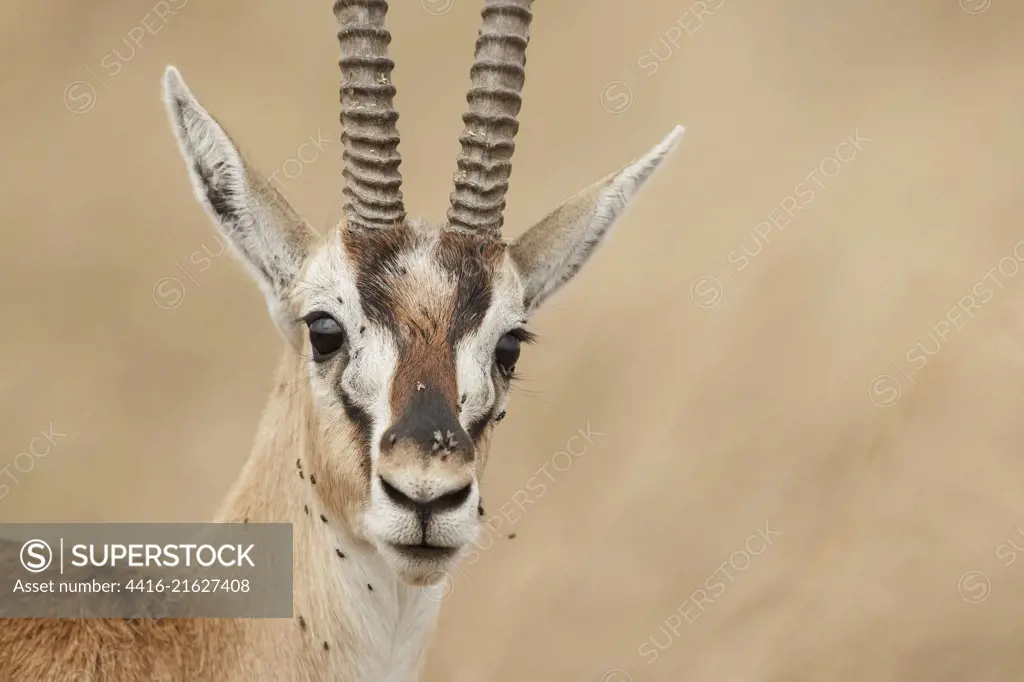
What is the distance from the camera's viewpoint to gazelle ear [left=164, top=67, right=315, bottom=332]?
4.11 meters

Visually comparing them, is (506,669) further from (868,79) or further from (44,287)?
(868,79)

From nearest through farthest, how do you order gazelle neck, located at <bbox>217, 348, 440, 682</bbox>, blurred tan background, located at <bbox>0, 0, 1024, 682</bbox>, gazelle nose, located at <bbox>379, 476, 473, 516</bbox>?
gazelle nose, located at <bbox>379, 476, 473, 516</bbox>
gazelle neck, located at <bbox>217, 348, 440, 682</bbox>
blurred tan background, located at <bbox>0, 0, 1024, 682</bbox>

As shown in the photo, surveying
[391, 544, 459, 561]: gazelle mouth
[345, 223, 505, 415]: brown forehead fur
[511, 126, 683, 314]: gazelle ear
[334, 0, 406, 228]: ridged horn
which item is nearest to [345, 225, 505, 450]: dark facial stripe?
[345, 223, 505, 415]: brown forehead fur

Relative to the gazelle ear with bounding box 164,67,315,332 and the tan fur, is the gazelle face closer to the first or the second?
the gazelle ear with bounding box 164,67,315,332

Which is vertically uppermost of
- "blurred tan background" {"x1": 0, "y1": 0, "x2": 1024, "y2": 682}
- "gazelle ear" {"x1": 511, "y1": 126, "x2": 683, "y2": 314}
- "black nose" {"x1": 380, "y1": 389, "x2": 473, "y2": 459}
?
"gazelle ear" {"x1": 511, "y1": 126, "x2": 683, "y2": 314}

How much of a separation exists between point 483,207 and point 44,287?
8260 millimetres

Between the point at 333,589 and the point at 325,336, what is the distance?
1.05 meters

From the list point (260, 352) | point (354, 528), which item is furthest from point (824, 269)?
point (354, 528)

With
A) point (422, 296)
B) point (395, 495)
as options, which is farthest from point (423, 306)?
point (395, 495)

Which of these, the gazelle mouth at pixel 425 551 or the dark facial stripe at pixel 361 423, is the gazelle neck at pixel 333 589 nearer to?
the dark facial stripe at pixel 361 423

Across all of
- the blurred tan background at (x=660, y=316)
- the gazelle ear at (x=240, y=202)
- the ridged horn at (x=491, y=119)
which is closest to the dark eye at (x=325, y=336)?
the gazelle ear at (x=240, y=202)

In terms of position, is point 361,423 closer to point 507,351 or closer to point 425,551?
point 425,551

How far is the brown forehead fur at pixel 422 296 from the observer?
3.73 meters

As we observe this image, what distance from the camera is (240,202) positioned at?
4184 mm
